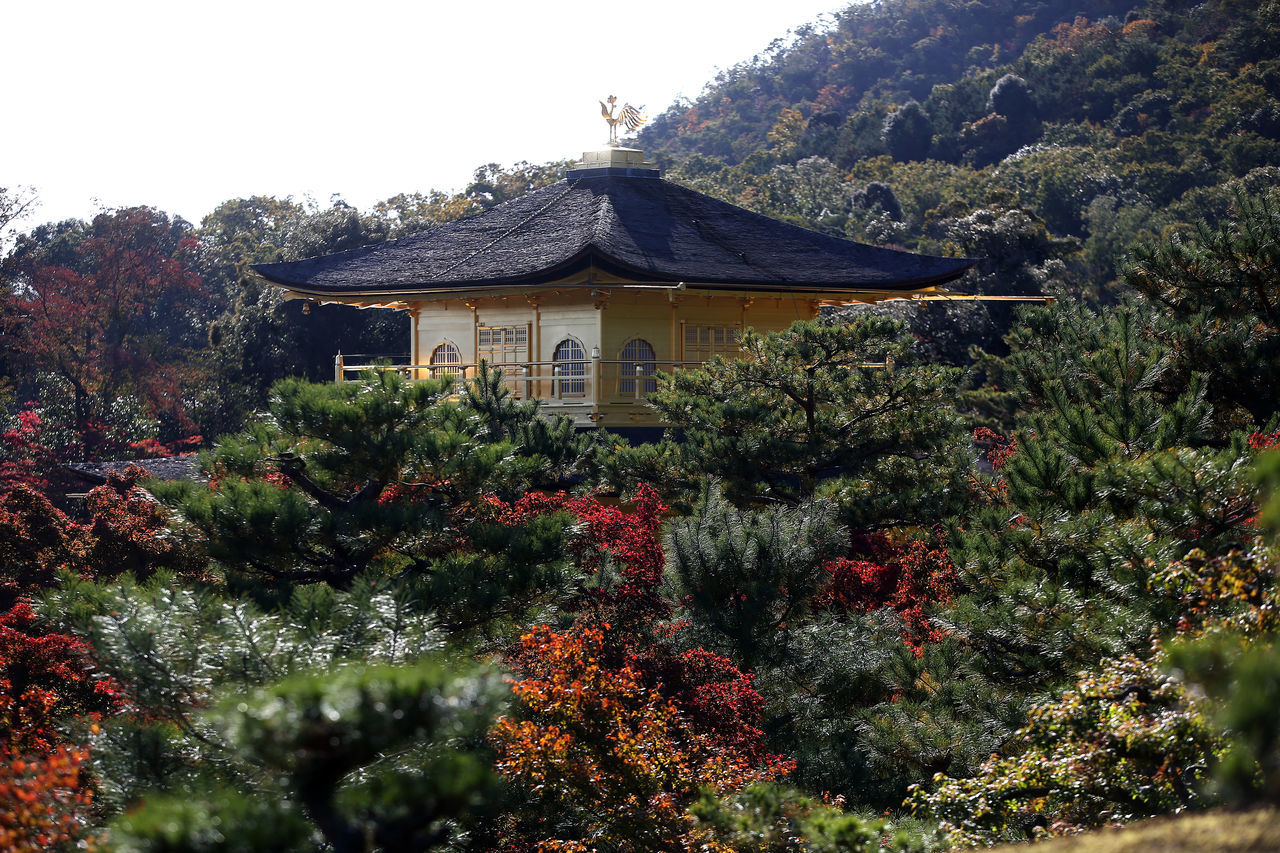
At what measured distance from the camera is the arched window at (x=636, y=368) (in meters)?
25.1

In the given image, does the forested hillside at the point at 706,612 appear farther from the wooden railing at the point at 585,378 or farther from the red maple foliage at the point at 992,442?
the wooden railing at the point at 585,378

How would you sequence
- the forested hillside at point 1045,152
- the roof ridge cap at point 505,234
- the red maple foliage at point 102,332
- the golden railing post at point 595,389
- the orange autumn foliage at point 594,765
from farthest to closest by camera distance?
the forested hillside at point 1045,152, the red maple foliage at point 102,332, the roof ridge cap at point 505,234, the golden railing post at point 595,389, the orange autumn foliage at point 594,765

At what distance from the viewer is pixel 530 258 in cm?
2488

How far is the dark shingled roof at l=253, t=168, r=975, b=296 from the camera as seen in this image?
24172 mm

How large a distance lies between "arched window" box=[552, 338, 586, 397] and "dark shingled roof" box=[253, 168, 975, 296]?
211 cm

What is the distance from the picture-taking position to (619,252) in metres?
23.6

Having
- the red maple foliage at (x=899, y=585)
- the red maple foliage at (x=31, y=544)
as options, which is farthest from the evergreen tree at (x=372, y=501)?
the red maple foliage at (x=31, y=544)

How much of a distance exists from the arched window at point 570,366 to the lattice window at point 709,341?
2.29m

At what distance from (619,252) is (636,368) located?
269 cm

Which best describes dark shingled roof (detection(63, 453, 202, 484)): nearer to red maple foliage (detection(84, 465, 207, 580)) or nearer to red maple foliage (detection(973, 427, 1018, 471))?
red maple foliage (detection(84, 465, 207, 580))

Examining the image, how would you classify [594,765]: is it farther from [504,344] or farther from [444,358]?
[444,358]

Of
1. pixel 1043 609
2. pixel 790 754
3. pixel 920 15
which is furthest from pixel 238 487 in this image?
pixel 920 15

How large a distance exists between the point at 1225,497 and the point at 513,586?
634cm

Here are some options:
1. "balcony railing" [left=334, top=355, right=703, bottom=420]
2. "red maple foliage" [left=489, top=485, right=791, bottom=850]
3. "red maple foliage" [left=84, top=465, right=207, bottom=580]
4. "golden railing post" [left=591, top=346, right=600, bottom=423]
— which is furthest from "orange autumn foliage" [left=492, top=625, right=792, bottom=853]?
"golden railing post" [left=591, top=346, right=600, bottom=423]
